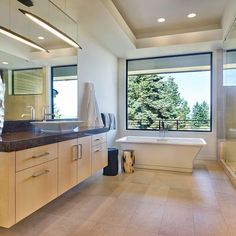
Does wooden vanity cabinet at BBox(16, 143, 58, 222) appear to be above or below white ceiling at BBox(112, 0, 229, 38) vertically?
below

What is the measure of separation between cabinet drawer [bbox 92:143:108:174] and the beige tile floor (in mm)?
287

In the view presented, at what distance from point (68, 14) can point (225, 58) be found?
11.4ft

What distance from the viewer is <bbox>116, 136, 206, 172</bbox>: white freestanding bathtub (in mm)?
4003

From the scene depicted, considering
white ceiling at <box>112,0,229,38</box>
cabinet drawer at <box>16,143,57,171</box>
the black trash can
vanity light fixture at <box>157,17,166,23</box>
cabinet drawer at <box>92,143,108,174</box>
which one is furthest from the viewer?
vanity light fixture at <box>157,17,166,23</box>

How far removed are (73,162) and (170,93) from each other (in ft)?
12.6

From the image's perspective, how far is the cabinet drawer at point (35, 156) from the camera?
174 cm

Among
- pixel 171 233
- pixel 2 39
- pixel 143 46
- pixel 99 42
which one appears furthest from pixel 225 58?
pixel 2 39

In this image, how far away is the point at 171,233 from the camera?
1.95 m

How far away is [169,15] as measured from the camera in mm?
4008

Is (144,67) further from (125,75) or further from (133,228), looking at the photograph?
(133,228)

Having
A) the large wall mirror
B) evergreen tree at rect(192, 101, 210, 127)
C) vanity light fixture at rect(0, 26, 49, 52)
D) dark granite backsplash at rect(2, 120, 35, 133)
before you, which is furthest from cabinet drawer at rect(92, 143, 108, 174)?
evergreen tree at rect(192, 101, 210, 127)

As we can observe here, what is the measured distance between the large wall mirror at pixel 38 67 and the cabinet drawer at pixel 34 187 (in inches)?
37.7

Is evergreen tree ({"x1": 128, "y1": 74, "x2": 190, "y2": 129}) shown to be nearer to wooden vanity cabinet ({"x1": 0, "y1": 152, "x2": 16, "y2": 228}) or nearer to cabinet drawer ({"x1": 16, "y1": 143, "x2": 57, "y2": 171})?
cabinet drawer ({"x1": 16, "y1": 143, "x2": 57, "y2": 171})

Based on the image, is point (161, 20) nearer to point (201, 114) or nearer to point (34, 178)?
point (201, 114)
